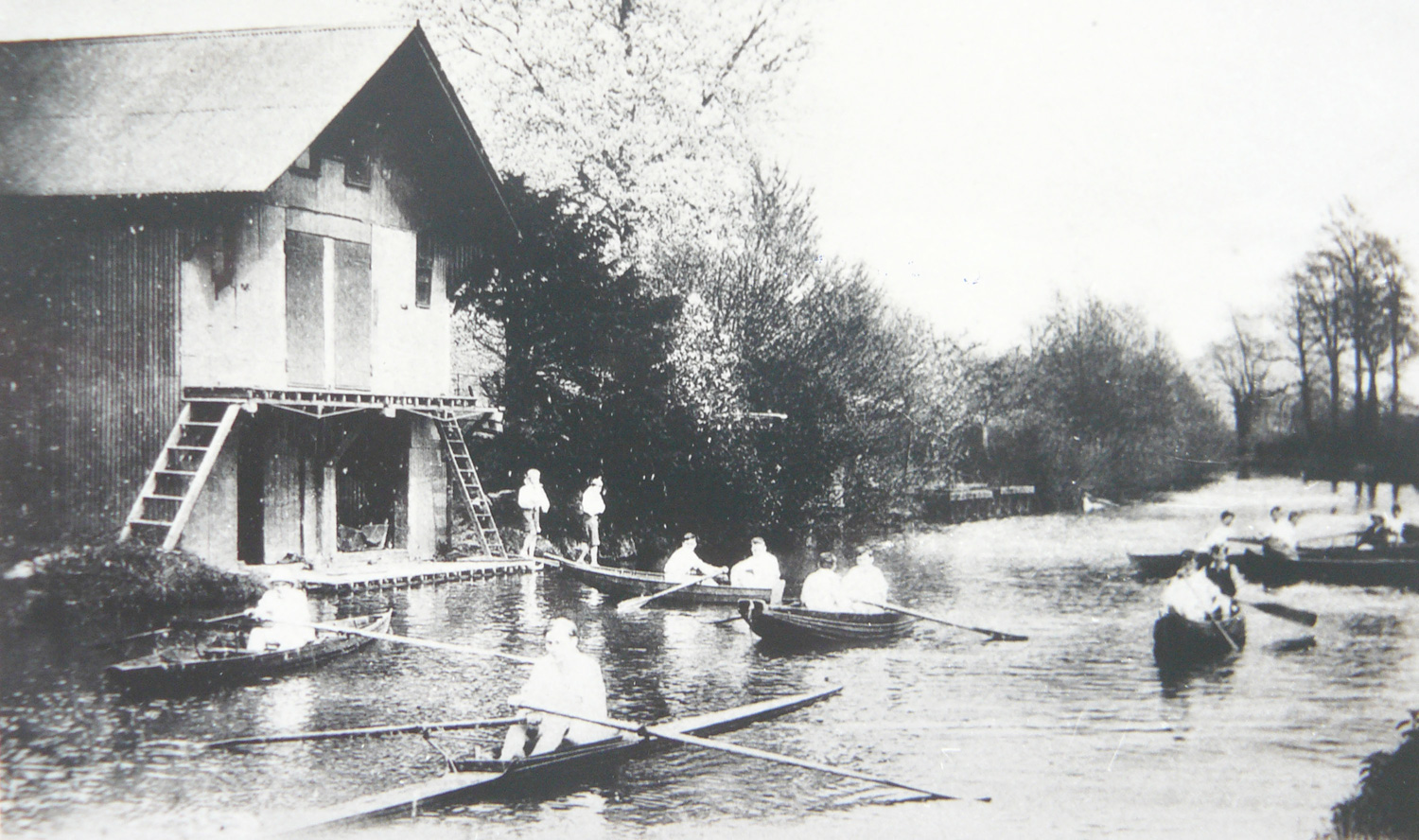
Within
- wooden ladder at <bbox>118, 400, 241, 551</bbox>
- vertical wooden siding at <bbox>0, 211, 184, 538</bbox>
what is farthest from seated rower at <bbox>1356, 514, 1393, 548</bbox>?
wooden ladder at <bbox>118, 400, 241, 551</bbox>

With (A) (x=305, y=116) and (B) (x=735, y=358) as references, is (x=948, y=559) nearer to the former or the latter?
(B) (x=735, y=358)

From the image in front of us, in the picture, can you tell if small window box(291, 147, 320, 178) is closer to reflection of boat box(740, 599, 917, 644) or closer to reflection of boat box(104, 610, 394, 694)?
reflection of boat box(104, 610, 394, 694)

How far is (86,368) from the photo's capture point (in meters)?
8.89

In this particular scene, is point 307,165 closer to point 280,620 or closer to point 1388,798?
point 280,620

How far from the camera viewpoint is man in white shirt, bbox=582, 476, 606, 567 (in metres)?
12.8

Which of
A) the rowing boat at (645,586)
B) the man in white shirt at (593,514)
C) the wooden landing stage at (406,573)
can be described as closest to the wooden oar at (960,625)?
the rowing boat at (645,586)

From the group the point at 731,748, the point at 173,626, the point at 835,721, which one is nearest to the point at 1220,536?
the point at 835,721

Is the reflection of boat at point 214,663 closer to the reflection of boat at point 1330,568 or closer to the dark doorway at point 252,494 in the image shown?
the dark doorway at point 252,494

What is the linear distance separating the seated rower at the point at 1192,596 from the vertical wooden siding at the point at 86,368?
417 inches

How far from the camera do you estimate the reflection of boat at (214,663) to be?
24.5ft

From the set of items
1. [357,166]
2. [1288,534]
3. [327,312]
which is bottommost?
[1288,534]

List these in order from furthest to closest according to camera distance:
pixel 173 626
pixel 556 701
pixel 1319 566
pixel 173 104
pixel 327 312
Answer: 1. pixel 327 312
2. pixel 1319 566
3. pixel 173 104
4. pixel 173 626
5. pixel 556 701

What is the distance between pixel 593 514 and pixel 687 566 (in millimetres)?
1485

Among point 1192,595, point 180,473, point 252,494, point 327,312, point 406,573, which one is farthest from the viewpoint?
point 252,494
